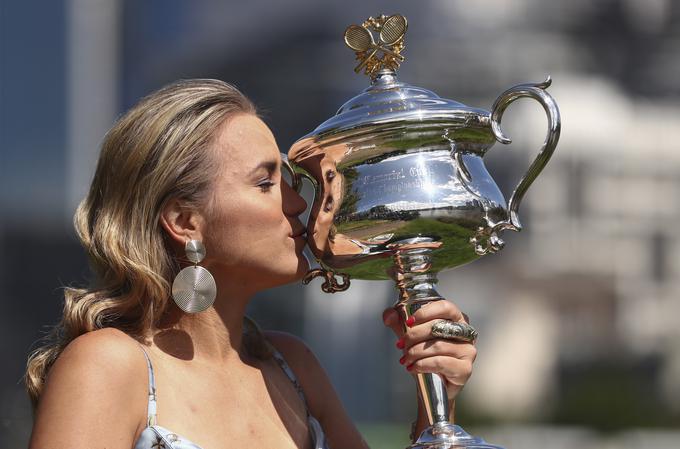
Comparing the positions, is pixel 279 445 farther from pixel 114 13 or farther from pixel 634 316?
pixel 634 316

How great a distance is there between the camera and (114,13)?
8.94 meters

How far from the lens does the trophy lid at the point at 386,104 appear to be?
8.00ft

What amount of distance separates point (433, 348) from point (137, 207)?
2.07 feet

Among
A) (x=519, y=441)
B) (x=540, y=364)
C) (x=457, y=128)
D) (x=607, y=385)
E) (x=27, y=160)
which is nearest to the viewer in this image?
(x=457, y=128)

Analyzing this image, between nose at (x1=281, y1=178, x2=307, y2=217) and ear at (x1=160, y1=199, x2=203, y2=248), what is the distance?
0.17 meters

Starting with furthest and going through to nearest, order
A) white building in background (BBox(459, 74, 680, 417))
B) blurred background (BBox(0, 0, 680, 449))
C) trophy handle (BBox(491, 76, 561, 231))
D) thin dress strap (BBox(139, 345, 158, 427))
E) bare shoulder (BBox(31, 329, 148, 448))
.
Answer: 1. white building in background (BBox(459, 74, 680, 417))
2. blurred background (BBox(0, 0, 680, 449))
3. trophy handle (BBox(491, 76, 561, 231))
4. thin dress strap (BBox(139, 345, 158, 427))
5. bare shoulder (BBox(31, 329, 148, 448))

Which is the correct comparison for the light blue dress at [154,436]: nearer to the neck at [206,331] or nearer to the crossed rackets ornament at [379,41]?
the neck at [206,331]

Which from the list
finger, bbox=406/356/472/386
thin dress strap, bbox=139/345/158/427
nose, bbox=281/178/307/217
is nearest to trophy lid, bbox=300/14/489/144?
nose, bbox=281/178/307/217

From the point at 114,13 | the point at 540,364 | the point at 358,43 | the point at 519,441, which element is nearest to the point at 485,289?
the point at 540,364

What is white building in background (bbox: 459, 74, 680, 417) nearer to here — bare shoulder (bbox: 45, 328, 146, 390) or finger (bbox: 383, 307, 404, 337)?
finger (bbox: 383, 307, 404, 337)

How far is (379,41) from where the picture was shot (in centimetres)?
257

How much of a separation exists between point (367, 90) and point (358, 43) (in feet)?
0.32

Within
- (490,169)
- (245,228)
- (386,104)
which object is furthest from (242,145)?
(490,169)

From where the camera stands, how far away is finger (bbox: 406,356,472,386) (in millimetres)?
2387
